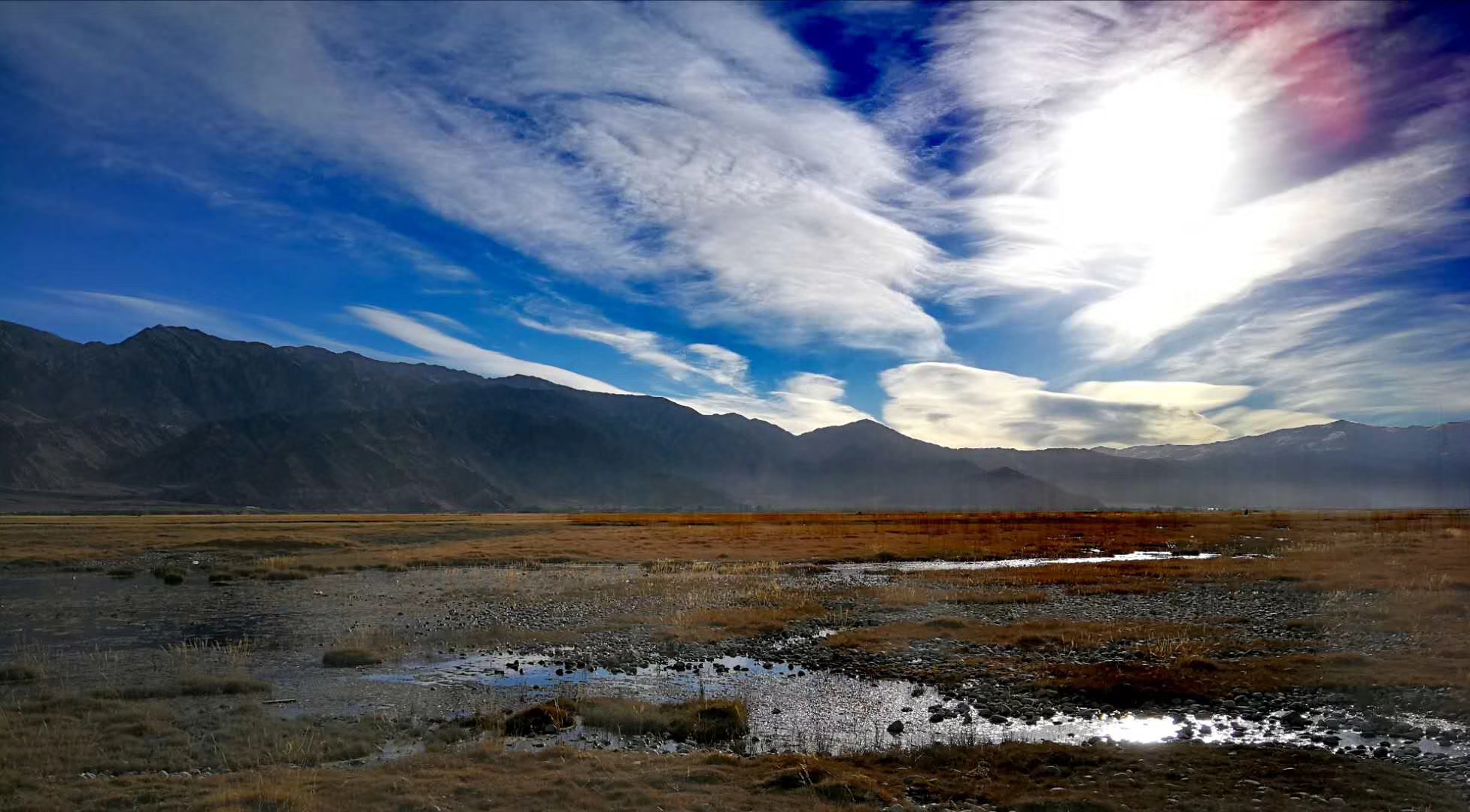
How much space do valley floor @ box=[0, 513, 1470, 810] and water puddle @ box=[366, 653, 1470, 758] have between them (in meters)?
0.10

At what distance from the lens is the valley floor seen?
12.5 metres

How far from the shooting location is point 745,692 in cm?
1978

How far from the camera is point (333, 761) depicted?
1409cm

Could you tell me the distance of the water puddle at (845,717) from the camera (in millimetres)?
15383

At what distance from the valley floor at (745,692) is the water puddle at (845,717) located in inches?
4.0

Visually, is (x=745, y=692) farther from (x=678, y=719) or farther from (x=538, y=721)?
(x=538, y=721)

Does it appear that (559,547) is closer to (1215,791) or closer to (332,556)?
(332,556)

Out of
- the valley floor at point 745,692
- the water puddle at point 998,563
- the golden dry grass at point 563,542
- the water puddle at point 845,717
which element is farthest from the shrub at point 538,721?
the golden dry grass at point 563,542

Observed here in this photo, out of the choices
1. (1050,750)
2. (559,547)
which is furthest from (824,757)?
(559,547)

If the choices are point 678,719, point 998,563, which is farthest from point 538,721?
point 998,563

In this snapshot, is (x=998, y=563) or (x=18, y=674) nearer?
(x=18, y=674)

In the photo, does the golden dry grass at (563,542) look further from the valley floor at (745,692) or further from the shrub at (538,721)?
the shrub at (538,721)

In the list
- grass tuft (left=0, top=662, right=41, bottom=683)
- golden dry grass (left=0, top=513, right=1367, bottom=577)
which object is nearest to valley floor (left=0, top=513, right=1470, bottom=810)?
grass tuft (left=0, top=662, right=41, bottom=683)

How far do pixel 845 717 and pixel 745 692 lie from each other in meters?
3.14
